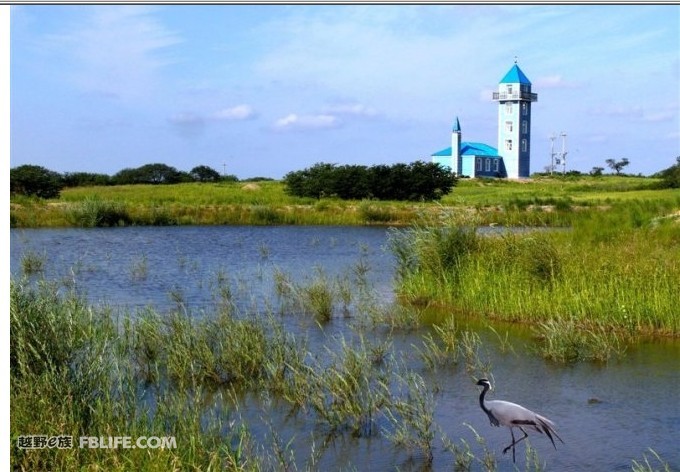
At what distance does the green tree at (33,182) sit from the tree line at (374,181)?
12.2 m

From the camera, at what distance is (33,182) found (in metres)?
40.7

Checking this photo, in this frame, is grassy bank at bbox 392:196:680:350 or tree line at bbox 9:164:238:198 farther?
tree line at bbox 9:164:238:198

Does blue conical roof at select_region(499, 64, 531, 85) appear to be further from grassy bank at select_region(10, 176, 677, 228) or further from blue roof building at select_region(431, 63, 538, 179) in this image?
grassy bank at select_region(10, 176, 677, 228)

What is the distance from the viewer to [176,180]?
54.2 meters

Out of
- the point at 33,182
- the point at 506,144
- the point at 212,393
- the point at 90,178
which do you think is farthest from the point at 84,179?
the point at 212,393

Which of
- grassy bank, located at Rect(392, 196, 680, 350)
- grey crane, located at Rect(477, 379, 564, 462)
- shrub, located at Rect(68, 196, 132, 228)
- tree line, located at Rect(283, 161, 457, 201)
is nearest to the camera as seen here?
grey crane, located at Rect(477, 379, 564, 462)

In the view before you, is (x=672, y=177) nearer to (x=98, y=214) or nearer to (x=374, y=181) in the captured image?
(x=374, y=181)

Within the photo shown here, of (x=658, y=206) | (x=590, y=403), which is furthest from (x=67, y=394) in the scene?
(x=658, y=206)

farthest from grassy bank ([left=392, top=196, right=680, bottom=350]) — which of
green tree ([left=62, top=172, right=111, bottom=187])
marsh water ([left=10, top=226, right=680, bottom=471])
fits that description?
green tree ([left=62, top=172, right=111, bottom=187])

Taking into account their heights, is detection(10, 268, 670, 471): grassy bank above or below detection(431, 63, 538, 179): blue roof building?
below

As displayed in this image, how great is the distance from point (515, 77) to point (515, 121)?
5988 mm

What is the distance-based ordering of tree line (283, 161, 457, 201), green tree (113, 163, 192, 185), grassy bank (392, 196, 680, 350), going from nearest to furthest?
grassy bank (392, 196, 680, 350) < tree line (283, 161, 457, 201) < green tree (113, 163, 192, 185)

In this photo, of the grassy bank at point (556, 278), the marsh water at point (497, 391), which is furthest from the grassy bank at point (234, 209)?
the marsh water at point (497, 391)

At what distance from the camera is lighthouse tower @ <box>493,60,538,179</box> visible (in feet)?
201
